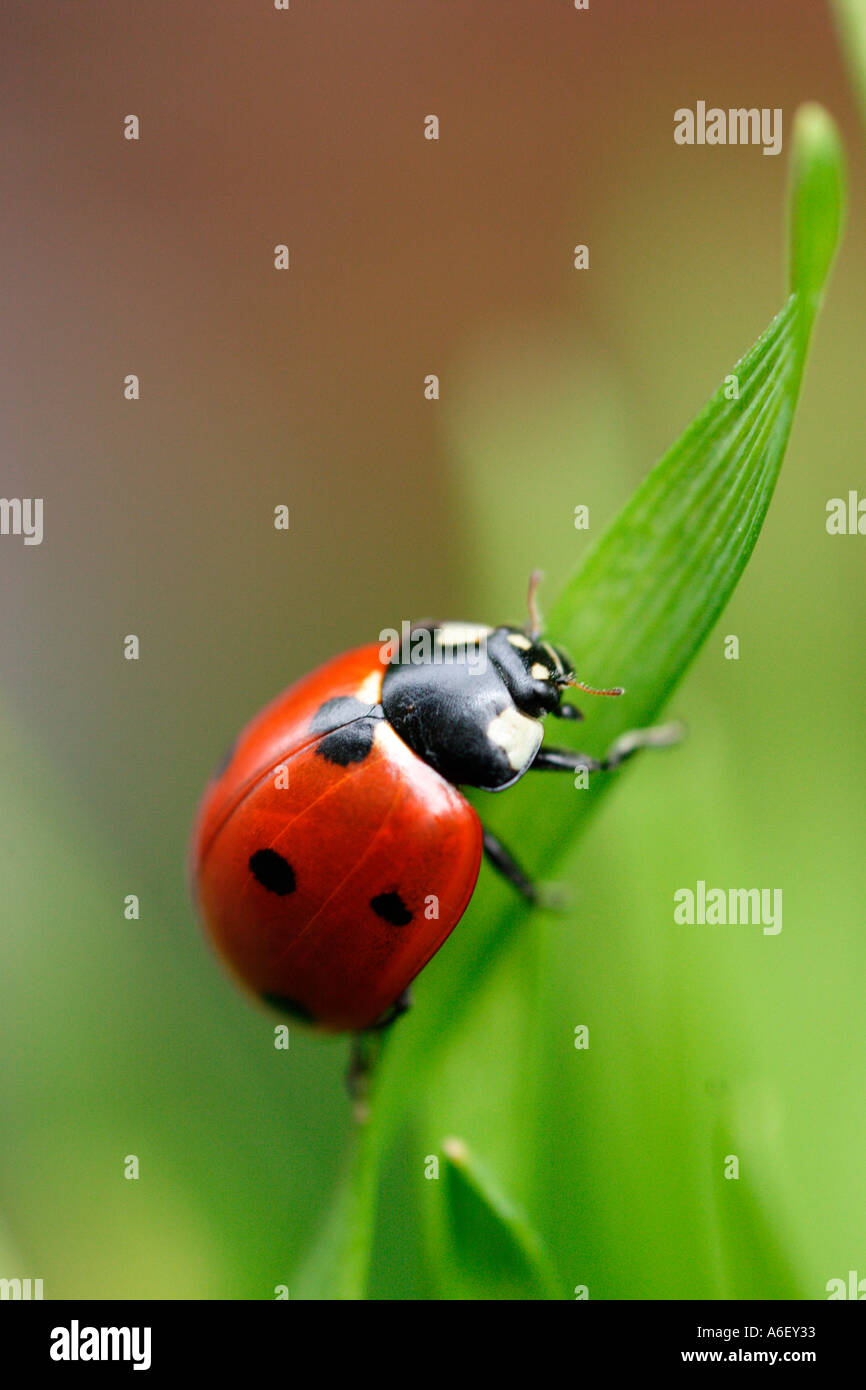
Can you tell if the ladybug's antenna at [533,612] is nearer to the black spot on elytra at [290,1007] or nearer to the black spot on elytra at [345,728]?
the black spot on elytra at [345,728]

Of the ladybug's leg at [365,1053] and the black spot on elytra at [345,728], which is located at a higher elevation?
the black spot on elytra at [345,728]

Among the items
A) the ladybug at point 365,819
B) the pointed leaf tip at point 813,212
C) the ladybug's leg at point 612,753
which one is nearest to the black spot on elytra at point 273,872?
the ladybug at point 365,819

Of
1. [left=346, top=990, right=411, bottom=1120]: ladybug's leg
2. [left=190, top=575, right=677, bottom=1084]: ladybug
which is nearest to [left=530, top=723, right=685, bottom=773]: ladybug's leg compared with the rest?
[left=190, top=575, right=677, bottom=1084]: ladybug

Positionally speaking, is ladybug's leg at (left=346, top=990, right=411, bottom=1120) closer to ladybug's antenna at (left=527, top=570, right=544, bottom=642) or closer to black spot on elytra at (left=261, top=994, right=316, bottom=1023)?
black spot on elytra at (left=261, top=994, right=316, bottom=1023)

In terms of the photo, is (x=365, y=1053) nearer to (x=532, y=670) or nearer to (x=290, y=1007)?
(x=290, y=1007)

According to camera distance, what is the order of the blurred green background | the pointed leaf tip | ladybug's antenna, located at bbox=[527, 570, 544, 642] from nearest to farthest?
the pointed leaf tip
the blurred green background
ladybug's antenna, located at bbox=[527, 570, 544, 642]

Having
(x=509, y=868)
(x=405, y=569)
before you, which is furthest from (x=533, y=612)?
(x=405, y=569)

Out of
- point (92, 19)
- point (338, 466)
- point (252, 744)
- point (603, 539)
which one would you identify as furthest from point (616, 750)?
point (92, 19)
